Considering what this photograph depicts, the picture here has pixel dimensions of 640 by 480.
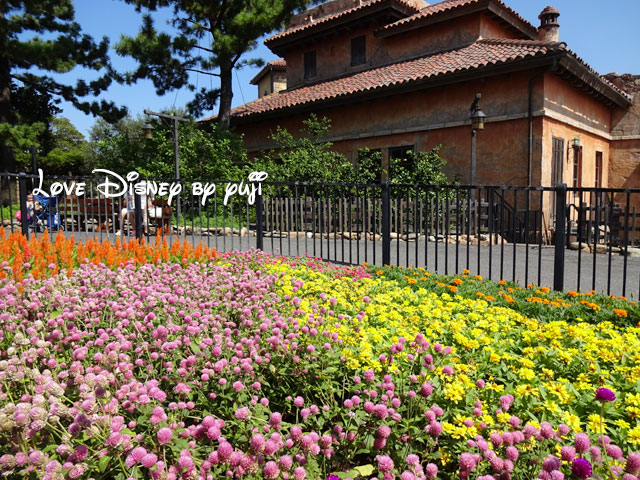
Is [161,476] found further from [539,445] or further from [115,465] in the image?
[539,445]

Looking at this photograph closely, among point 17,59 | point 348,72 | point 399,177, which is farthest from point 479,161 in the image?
point 17,59

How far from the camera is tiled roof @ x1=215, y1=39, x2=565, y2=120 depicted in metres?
13.5

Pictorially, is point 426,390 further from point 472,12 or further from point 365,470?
point 472,12

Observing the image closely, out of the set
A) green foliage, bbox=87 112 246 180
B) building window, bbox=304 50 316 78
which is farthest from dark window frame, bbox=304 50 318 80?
green foliage, bbox=87 112 246 180

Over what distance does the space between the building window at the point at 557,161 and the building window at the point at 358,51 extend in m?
9.36

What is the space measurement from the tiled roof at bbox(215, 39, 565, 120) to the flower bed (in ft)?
39.5

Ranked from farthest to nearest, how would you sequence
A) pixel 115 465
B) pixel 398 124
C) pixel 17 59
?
pixel 17 59 < pixel 398 124 < pixel 115 465

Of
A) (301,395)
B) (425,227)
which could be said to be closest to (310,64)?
(425,227)

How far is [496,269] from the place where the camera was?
8.22 meters

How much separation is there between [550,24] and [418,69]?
626 centimetres

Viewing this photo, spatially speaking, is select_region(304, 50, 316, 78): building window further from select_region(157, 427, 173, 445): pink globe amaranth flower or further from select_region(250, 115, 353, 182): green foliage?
select_region(157, 427, 173, 445): pink globe amaranth flower

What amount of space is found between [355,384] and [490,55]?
14.6 m

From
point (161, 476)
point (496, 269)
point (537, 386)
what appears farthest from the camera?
point (496, 269)

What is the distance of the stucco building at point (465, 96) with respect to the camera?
1360 centimetres
